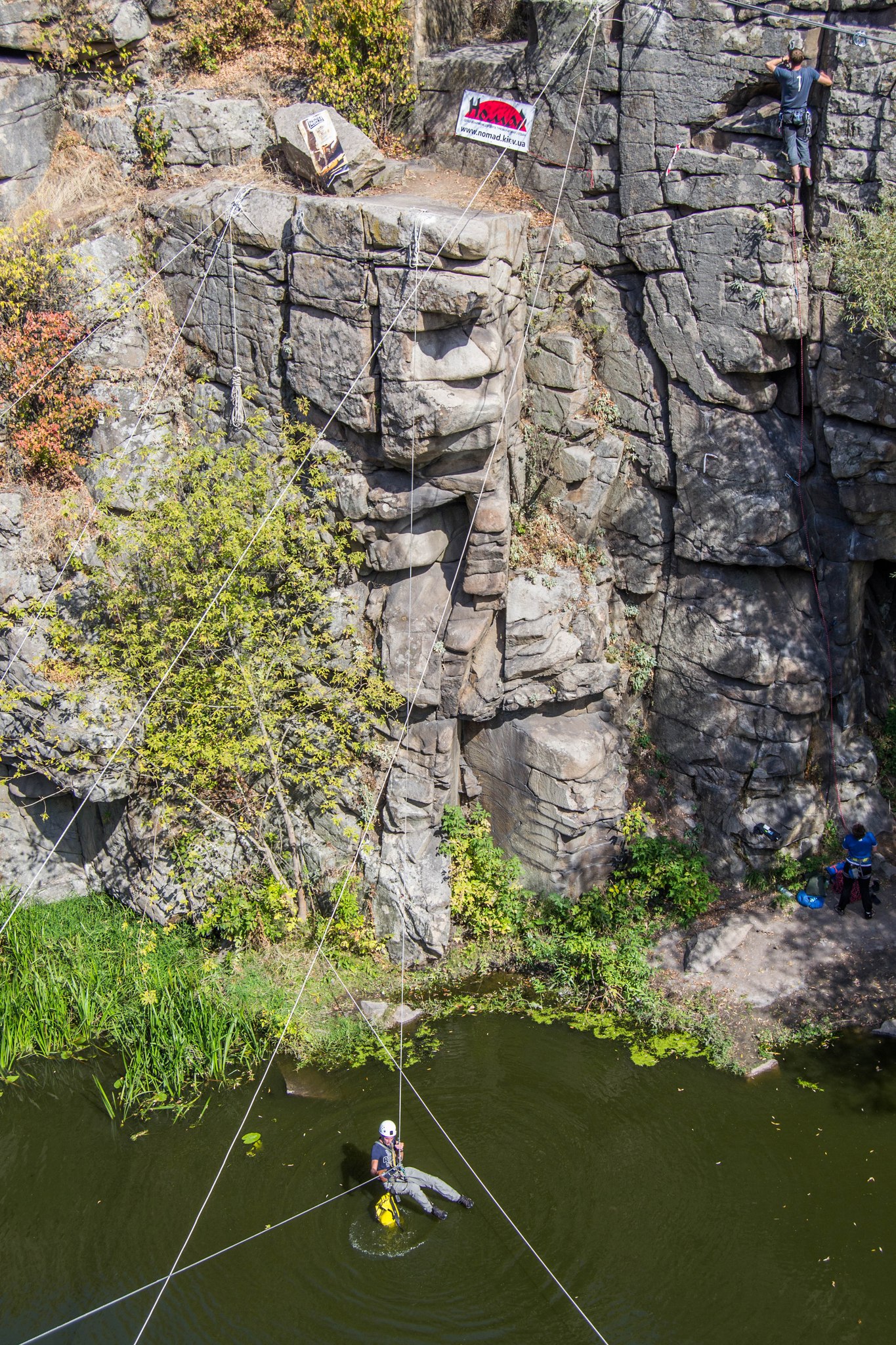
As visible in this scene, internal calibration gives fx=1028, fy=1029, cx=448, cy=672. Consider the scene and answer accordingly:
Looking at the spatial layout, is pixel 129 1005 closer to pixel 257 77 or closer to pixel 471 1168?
pixel 471 1168

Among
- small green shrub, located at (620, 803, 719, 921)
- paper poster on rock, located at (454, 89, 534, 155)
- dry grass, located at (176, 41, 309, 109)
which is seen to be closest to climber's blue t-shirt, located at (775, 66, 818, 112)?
paper poster on rock, located at (454, 89, 534, 155)

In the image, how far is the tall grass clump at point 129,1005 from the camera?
11.2 m

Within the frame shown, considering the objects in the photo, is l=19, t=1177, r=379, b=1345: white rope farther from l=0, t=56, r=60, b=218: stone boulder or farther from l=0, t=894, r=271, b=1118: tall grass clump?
l=0, t=56, r=60, b=218: stone boulder

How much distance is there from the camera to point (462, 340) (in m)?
11.3

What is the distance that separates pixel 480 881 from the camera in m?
13.0

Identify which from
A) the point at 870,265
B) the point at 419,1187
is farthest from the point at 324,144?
the point at 419,1187

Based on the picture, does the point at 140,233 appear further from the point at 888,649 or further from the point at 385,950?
the point at 888,649

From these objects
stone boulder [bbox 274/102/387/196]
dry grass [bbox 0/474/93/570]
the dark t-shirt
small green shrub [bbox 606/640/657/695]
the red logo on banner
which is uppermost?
the red logo on banner

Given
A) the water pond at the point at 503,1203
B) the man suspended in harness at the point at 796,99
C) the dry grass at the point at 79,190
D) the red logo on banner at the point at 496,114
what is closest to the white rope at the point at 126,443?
the dry grass at the point at 79,190

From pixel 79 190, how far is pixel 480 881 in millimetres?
10609

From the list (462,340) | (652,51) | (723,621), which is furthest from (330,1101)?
(652,51)

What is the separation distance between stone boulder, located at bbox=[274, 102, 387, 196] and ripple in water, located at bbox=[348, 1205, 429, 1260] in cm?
1127

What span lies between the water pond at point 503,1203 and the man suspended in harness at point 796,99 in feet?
32.8

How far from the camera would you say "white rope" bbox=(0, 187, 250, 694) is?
11.9 m
